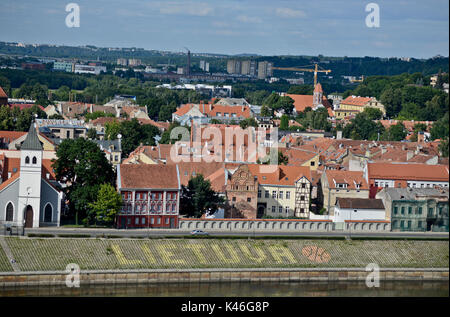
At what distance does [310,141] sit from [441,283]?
2984 centimetres

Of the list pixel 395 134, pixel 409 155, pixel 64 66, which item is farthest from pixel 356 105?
pixel 64 66

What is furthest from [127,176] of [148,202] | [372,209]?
[372,209]

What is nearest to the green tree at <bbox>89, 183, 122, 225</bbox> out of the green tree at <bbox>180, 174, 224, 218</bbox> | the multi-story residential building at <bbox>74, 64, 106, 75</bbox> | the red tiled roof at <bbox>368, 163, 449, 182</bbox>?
the green tree at <bbox>180, 174, 224, 218</bbox>

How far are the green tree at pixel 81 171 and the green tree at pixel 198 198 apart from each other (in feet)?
11.0

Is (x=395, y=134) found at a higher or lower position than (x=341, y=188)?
higher

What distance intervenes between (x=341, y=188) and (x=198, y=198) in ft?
25.4

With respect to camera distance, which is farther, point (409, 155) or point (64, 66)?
point (64, 66)

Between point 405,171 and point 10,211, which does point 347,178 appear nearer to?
point 405,171

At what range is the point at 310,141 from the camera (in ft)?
217

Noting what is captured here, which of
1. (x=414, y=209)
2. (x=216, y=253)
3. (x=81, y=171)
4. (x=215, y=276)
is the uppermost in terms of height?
(x=81, y=171)

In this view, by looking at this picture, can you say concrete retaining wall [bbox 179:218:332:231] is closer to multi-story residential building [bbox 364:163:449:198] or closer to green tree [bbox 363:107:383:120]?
multi-story residential building [bbox 364:163:449:198]

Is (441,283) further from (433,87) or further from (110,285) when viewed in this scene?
(433,87)

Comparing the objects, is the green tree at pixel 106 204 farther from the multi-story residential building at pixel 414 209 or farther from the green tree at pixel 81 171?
the multi-story residential building at pixel 414 209

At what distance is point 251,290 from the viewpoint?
34.5 m
